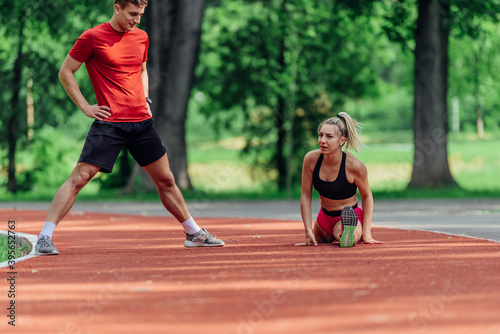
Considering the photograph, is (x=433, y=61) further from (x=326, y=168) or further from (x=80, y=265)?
(x=80, y=265)

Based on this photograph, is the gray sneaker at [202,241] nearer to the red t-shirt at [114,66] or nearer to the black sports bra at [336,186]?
the black sports bra at [336,186]

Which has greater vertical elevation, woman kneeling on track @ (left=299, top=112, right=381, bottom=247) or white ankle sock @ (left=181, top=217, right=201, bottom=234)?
woman kneeling on track @ (left=299, top=112, right=381, bottom=247)

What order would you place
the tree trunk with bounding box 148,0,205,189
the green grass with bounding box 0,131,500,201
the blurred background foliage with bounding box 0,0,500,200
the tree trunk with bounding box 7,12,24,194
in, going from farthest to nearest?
the tree trunk with bounding box 7,12,24,194 < the blurred background foliage with bounding box 0,0,500,200 < the tree trunk with bounding box 148,0,205,189 < the green grass with bounding box 0,131,500,201

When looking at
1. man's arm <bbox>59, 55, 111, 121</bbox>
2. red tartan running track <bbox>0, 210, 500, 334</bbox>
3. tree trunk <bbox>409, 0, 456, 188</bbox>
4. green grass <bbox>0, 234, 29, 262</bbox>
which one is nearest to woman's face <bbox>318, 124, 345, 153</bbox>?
red tartan running track <bbox>0, 210, 500, 334</bbox>

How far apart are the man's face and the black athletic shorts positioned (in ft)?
2.92

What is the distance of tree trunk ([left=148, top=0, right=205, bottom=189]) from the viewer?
2075 centimetres

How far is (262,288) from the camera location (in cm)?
527

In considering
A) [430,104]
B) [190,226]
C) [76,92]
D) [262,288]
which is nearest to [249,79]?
[430,104]

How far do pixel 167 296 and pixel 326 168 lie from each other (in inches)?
129

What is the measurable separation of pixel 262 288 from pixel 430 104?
15817mm

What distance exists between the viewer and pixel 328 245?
7969mm

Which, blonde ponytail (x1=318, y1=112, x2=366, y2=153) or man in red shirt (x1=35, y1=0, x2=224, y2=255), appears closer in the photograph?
man in red shirt (x1=35, y1=0, x2=224, y2=255)

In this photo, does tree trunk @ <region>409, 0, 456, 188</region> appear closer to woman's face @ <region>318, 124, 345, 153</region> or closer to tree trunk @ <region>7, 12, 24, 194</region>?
tree trunk @ <region>7, 12, 24, 194</region>

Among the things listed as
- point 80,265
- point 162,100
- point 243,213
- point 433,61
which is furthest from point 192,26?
point 80,265
